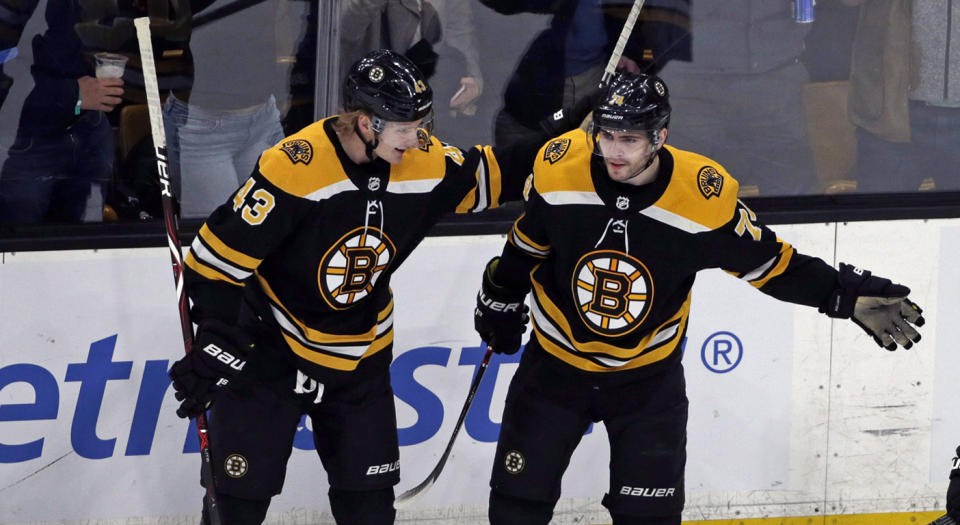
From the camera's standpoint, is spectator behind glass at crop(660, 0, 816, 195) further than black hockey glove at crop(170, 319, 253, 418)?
Yes

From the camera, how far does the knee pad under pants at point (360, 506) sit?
2795mm

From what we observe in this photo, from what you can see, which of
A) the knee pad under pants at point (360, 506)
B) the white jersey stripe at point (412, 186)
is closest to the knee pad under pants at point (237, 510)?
the knee pad under pants at point (360, 506)

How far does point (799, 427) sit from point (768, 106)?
0.98 m

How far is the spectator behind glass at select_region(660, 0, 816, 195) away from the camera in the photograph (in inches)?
141

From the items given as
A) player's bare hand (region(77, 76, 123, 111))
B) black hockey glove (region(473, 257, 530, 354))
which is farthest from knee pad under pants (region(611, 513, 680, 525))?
player's bare hand (region(77, 76, 123, 111))

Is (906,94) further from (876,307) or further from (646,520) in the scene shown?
(646,520)

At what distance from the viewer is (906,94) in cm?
364

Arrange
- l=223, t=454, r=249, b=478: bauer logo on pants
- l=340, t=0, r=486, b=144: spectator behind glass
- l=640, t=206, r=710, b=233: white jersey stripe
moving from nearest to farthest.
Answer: l=640, t=206, r=710, b=233: white jersey stripe < l=223, t=454, r=249, b=478: bauer logo on pants < l=340, t=0, r=486, b=144: spectator behind glass

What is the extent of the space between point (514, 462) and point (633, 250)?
0.58 meters

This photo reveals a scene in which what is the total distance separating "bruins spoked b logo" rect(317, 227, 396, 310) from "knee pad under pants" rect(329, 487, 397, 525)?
0.46 meters

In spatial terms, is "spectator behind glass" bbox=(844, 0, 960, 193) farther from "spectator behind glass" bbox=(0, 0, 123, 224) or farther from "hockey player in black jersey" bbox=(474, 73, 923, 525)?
"spectator behind glass" bbox=(0, 0, 123, 224)

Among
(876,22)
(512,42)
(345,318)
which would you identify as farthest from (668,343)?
(876,22)

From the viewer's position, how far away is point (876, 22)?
11.8ft

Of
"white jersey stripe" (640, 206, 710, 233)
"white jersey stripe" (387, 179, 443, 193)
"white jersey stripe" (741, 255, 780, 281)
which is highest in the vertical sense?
"white jersey stripe" (387, 179, 443, 193)
